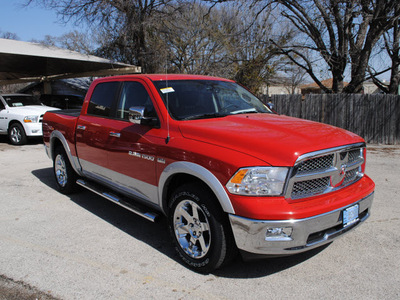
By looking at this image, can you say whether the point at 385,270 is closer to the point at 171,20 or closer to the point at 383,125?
the point at 383,125

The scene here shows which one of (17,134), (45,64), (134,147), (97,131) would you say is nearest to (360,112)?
(97,131)

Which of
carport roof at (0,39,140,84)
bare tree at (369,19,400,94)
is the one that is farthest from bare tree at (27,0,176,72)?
bare tree at (369,19,400,94)

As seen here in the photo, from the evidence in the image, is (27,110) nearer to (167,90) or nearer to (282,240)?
(167,90)

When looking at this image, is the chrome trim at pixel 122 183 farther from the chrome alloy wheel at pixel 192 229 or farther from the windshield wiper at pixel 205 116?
the windshield wiper at pixel 205 116

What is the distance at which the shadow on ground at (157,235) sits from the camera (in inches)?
135

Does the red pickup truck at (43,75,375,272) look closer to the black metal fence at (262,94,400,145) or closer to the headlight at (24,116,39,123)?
the headlight at (24,116,39,123)

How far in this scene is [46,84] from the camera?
24672mm

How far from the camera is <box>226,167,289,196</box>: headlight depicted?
288 cm

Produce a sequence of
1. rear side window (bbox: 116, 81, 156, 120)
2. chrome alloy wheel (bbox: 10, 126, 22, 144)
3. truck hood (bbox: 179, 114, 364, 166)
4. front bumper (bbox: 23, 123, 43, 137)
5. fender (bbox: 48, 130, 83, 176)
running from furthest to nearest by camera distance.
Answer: chrome alloy wheel (bbox: 10, 126, 22, 144) < front bumper (bbox: 23, 123, 43, 137) < fender (bbox: 48, 130, 83, 176) < rear side window (bbox: 116, 81, 156, 120) < truck hood (bbox: 179, 114, 364, 166)

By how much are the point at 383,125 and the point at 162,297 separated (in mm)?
12009

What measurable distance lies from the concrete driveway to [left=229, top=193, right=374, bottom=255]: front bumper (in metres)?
0.45

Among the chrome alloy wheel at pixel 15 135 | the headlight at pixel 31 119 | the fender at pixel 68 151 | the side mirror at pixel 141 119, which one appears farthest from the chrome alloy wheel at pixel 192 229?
the chrome alloy wheel at pixel 15 135

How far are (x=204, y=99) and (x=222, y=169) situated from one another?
4.78 ft

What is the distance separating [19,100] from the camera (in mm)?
12664
